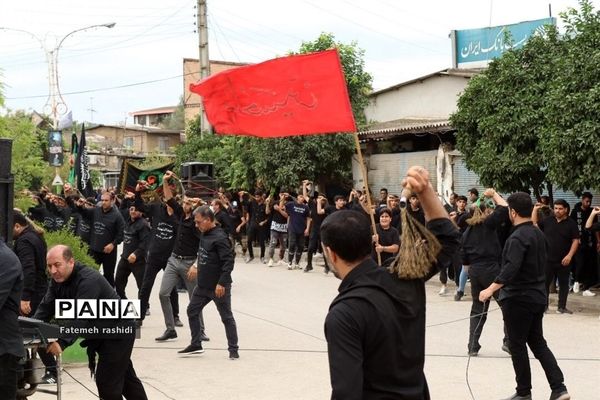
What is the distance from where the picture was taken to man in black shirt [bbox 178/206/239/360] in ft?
35.3

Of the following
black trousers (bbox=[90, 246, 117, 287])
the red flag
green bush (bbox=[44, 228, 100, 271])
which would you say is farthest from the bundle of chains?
black trousers (bbox=[90, 246, 117, 287])

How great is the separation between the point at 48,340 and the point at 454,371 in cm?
462

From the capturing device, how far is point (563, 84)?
14.7 meters

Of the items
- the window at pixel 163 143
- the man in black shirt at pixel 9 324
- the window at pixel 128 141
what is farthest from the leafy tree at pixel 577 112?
the window at pixel 128 141

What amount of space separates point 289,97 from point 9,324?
3.21 meters

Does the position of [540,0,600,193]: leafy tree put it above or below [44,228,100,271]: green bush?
above

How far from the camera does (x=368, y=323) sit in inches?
144

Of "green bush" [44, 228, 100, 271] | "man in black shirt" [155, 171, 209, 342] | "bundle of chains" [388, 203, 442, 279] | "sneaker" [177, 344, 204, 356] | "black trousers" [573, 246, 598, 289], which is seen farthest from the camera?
"black trousers" [573, 246, 598, 289]

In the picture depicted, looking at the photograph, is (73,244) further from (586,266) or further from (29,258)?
(586,266)

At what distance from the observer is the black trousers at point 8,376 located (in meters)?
6.14

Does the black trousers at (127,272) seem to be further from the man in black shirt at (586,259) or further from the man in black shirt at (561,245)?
the man in black shirt at (586,259)

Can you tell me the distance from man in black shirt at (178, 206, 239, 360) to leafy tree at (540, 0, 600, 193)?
20.1ft

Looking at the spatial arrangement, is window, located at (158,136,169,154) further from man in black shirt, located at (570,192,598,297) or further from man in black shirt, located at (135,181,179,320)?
man in black shirt, located at (135,181,179,320)

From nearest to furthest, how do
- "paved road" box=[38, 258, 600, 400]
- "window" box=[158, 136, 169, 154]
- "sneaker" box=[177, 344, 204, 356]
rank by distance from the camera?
1. "paved road" box=[38, 258, 600, 400]
2. "sneaker" box=[177, 344, 204, 356]
3. "window" box=[158, 136, 169, 154]
